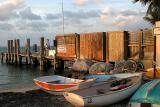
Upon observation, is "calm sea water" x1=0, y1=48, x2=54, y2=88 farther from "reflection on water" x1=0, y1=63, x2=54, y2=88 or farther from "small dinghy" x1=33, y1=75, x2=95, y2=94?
"small dinghy" x1=33, y1=75, x2=95, y2=94

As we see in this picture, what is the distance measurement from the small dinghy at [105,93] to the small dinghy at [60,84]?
767 millimetres

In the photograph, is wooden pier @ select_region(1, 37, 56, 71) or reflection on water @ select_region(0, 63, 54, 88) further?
wooden pier @ select_region(1, 37, 56, 71)

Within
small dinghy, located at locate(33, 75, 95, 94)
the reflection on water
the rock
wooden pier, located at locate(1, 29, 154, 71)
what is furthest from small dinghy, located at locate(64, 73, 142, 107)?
the reflection on water

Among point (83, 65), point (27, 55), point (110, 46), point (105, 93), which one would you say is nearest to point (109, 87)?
point (105, 93)

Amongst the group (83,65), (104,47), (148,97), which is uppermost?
(104,47)

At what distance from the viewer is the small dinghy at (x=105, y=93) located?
13164mm

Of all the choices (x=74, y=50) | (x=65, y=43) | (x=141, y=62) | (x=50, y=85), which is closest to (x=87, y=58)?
(x=74, y=50)

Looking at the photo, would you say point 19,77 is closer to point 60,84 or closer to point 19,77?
point 19,77

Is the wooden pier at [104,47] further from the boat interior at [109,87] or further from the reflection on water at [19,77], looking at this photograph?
the boat interior at [109,87]

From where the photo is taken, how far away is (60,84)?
1675 cm

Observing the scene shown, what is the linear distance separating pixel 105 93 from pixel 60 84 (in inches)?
144

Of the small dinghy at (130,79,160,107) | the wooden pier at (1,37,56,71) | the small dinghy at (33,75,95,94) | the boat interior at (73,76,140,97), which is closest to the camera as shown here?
the small dinghy at (130,79,160,107)

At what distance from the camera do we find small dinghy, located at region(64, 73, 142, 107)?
13164 mm

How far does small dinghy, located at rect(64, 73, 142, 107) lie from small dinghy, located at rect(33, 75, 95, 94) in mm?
767
